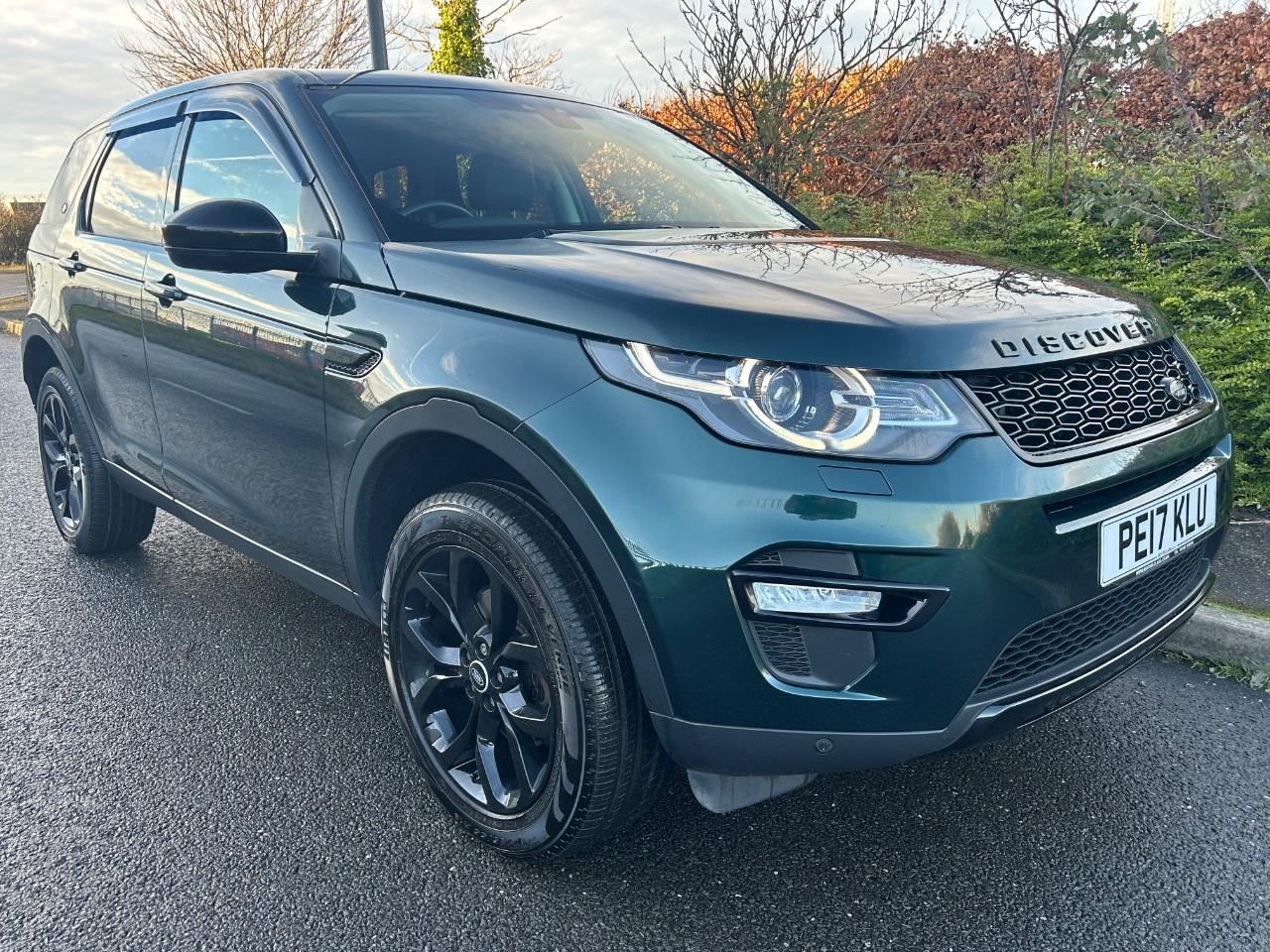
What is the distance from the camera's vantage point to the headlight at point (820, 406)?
5.41 feet

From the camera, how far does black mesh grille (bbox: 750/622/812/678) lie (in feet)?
5.44

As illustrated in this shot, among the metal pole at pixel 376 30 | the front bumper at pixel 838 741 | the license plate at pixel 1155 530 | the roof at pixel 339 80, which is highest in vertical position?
the metal pole at pixel 376 30

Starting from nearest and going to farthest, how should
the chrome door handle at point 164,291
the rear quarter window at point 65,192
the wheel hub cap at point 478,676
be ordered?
the wheel hub cap at point 478,676 → the chrome door handle at point 164,291 → the rear quarter window at point 65,192

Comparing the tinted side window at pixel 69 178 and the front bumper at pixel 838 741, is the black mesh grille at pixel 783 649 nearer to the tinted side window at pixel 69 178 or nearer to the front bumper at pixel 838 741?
the front bumper at pixel 838 741

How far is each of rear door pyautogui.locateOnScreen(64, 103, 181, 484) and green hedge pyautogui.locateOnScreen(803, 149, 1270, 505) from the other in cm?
391

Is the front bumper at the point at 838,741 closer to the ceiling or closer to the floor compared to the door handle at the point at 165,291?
closer to the floor

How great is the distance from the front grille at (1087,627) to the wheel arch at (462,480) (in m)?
0.60

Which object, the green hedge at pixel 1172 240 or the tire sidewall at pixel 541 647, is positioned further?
the green hedge at pixel 1172 240

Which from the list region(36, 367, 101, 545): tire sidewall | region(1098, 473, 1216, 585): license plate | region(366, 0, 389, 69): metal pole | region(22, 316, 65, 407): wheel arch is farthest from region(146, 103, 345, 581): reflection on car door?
region(366, 0, 389, 69): metal pole

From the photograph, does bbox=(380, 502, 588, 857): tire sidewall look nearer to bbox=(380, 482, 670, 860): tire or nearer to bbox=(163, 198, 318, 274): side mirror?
bbox=(380, 482, 670, 860): tire

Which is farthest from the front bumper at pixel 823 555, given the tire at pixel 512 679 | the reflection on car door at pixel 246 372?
the reflection on car door at pixel 246 372

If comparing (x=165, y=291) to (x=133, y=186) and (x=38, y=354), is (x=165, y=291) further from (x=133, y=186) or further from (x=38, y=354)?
(x=38, y=354)

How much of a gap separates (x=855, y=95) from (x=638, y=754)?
6.38 meters

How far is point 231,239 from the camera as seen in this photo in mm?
2314
